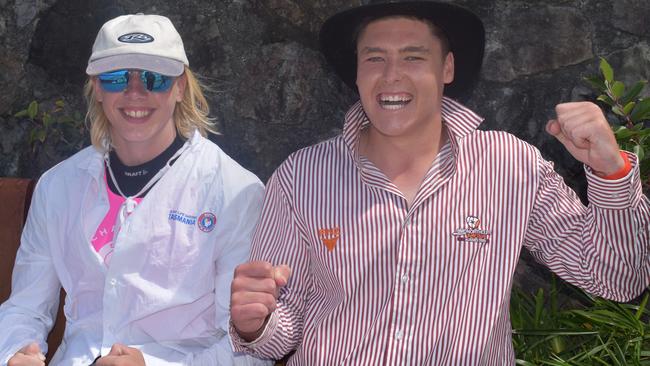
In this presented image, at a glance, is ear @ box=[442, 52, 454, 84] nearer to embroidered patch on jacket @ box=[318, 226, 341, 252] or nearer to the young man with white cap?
embroidered patch on jacket @ box=[318, 226, 341, 252]

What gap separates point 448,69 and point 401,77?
24 centimetres

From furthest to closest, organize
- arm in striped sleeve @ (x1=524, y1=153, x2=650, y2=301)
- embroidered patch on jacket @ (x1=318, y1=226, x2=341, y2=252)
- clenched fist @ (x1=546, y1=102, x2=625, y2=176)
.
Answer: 1. embroidered patch on jacket @ (x1=318, y1=226, x2=341, y2=252)
2. arm in striped sleeve @ (x1=524, y1=153, x2=650, y2=301)
3. clenched fist @ (x1=546, y1=102, x2=625, y2=176)

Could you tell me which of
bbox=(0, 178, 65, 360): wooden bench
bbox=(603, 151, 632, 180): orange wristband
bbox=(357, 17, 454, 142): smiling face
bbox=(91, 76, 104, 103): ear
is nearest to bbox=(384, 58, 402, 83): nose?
bbox=(357, 17, 454, 142): smiling face

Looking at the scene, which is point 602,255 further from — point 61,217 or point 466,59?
point 61,217

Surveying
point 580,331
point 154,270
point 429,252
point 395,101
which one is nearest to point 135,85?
point 154,270

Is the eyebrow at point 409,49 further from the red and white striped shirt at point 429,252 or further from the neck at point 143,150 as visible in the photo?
the neck at point 143,150

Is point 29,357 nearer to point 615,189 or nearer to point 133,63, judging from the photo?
point 133,63

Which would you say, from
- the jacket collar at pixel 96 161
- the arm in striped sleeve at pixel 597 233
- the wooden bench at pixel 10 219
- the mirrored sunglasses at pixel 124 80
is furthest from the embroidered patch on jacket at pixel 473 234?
the wooden bench at pixel 10 219

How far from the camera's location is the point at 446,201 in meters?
2.58

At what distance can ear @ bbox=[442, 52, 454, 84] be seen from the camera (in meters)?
2.78

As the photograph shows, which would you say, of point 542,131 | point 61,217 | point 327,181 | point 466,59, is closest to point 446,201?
point 327,181

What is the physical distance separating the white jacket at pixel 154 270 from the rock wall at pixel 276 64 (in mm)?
733

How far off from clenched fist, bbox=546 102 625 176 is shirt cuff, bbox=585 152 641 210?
27 millimetres

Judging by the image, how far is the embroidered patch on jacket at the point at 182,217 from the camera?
2.85m
